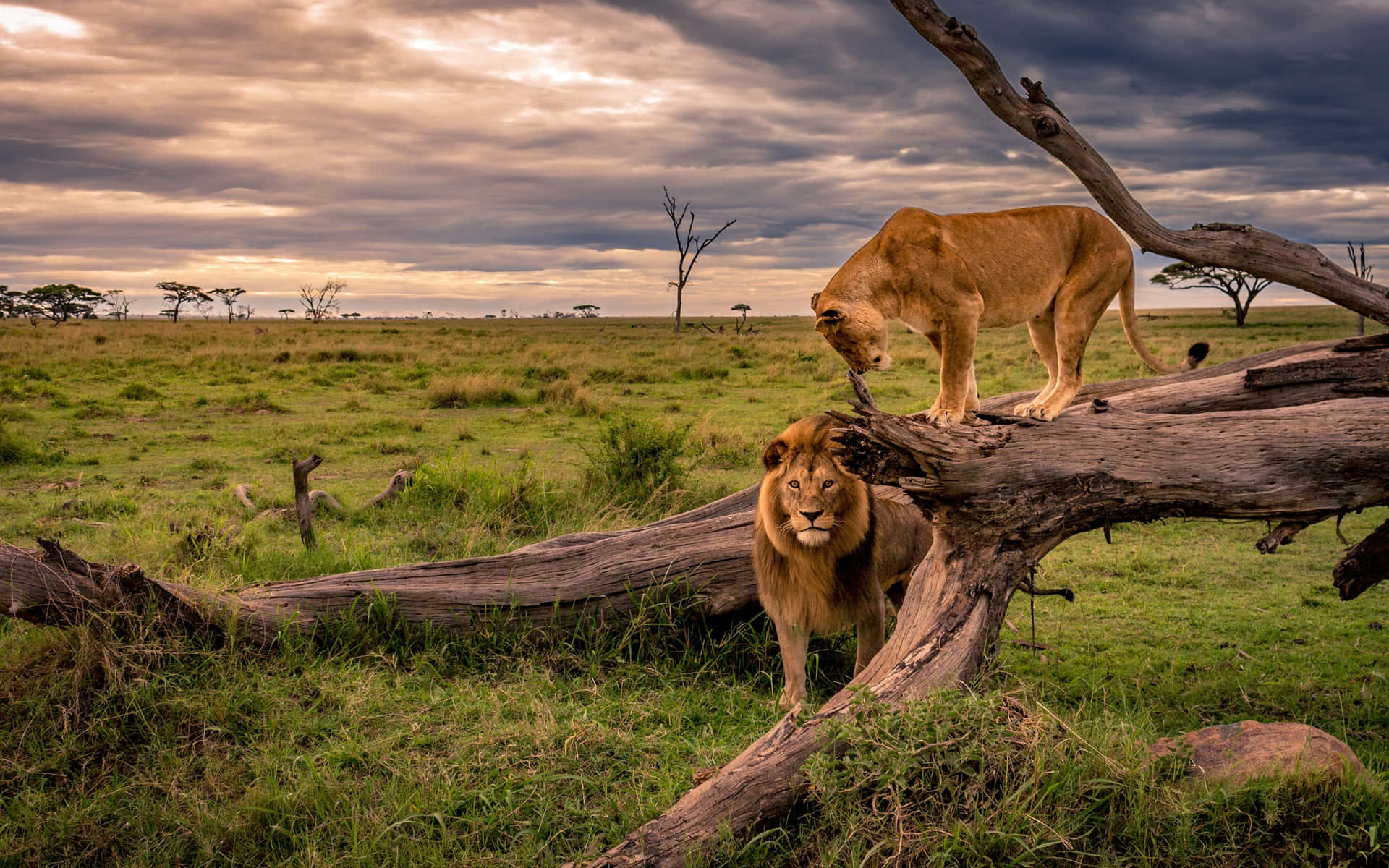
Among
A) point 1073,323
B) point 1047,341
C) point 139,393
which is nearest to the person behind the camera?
point 1073,323

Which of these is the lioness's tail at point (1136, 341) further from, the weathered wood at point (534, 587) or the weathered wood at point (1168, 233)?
the weathered wood at point (534, 587)

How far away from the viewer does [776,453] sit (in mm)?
4793

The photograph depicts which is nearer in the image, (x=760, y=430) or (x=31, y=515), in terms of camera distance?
(x=31, y=515)

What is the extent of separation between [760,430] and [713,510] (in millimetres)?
8019

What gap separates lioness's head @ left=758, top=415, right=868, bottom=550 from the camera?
179 inches

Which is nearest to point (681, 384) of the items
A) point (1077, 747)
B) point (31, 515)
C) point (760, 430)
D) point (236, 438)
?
point (760, 430)

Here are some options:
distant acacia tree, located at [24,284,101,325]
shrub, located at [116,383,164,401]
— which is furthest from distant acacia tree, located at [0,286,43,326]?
shrub, located at [116,383,164,401]

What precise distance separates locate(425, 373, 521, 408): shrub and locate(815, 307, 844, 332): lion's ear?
14681mm

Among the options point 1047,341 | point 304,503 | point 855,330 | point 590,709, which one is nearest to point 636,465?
point 304,503

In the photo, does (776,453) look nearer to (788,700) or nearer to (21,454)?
(788,700)

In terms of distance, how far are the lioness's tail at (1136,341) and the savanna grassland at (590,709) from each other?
1.89 metres

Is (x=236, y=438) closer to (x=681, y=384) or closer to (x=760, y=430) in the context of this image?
(x=760, y=430)

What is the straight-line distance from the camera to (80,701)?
4.74 meters

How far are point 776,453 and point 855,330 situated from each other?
0.77 metres
